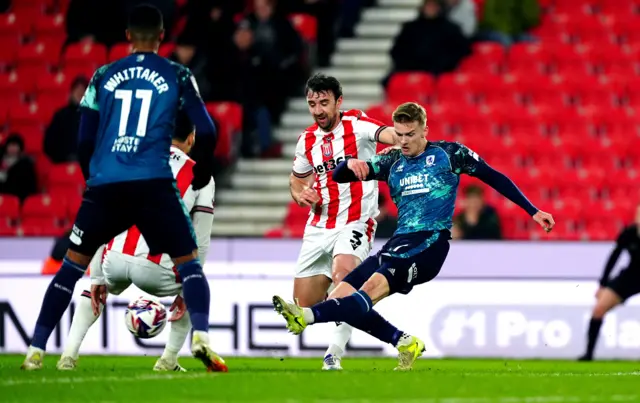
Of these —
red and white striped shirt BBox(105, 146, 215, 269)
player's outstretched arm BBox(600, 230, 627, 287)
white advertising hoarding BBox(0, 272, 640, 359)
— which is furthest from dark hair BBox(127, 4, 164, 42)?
player's outstretched arm BBox(600, 230, 627, 287)

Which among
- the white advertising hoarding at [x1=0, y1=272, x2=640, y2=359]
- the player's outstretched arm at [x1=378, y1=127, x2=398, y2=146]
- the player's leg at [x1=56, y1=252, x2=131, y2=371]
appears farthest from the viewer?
the white advertising hoarding at [x1=0, y1=272, x2=640, y2=359]

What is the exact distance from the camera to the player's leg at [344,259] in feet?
30.6

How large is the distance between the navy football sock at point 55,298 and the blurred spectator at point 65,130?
8.00 metres

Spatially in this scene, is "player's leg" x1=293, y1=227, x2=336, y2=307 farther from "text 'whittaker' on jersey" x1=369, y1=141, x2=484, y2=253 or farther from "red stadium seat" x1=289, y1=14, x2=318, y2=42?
"red stadium seat" x1=289, y1=14, x2=318, y2=42

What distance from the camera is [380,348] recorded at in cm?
1236

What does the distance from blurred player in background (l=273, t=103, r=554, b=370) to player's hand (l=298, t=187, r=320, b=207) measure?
1.50 feet

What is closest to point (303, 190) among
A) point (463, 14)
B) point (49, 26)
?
point (463, 14)

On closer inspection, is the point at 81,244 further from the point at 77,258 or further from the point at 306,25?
the point at 306,25

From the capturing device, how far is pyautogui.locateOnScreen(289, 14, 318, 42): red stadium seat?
1688 cm

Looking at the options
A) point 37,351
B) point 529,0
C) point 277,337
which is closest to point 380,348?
point 277,337

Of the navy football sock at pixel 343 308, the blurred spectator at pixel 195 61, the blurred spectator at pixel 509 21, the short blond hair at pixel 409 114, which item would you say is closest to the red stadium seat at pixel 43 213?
the blurred spectator at pixel 195 61

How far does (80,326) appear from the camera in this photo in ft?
29.3

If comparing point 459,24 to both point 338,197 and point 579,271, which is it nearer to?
point 579,271

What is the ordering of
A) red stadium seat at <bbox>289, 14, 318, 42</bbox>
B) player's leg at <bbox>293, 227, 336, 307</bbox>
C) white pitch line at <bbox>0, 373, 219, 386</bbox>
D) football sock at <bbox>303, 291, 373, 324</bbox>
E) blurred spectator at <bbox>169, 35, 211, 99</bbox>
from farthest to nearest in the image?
red stadium seat at <bbox>289, 14, 318, 42</bbox> < blurred spectator at <bbox>169, 35, 211, 99</bbox> < player's leg at <bbox>293, 227, 336, 307</bbox> < football sock at <bbox>303, 291, 373, 324</bbox> < white pitch line at <bbox>0, 373, 219, 386</bbox>
